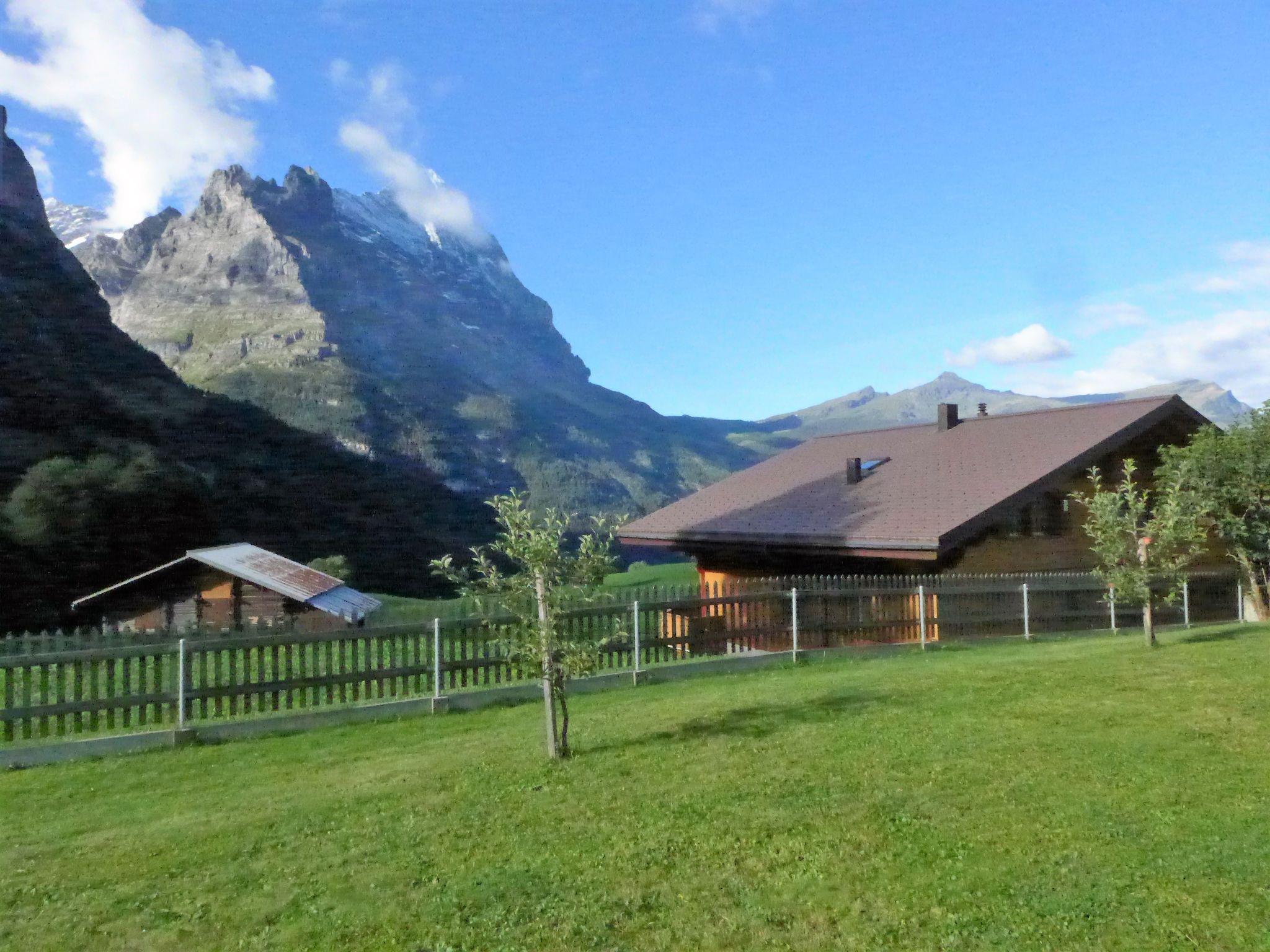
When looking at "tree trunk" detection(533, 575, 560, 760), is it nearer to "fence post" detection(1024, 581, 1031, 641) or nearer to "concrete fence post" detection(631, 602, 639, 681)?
"concrete fence post" detection(631, 602, 639, 681)

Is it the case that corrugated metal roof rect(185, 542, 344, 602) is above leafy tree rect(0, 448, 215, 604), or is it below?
below

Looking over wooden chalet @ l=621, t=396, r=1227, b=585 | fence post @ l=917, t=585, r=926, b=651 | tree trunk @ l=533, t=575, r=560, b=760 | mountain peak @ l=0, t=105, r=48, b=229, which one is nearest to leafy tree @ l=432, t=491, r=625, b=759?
tree trunk @ l=533, t=575, r=560, b=760

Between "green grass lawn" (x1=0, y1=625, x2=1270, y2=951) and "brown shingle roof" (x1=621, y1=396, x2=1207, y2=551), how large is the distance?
8.13 metres

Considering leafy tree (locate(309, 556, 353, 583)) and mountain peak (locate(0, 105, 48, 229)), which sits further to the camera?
mountain peak (locate(0, 105, 48, 229))

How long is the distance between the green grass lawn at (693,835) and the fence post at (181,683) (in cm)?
56

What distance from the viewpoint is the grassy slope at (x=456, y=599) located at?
12125 mm

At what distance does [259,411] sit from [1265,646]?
75.5 metres

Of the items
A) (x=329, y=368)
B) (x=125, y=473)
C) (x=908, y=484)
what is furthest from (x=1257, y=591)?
(x=329, y=368)

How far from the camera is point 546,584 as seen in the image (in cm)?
870

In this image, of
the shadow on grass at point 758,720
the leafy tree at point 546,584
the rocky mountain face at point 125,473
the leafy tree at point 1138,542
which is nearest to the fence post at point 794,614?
the shadow on grass at point 758,720

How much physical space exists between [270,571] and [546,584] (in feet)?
57.8

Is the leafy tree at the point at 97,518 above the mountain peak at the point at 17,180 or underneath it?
underneath

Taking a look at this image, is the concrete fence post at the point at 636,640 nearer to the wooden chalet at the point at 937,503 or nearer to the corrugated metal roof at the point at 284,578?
the wooden chalet at the point at 937,503

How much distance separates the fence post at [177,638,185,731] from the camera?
10.2 m
